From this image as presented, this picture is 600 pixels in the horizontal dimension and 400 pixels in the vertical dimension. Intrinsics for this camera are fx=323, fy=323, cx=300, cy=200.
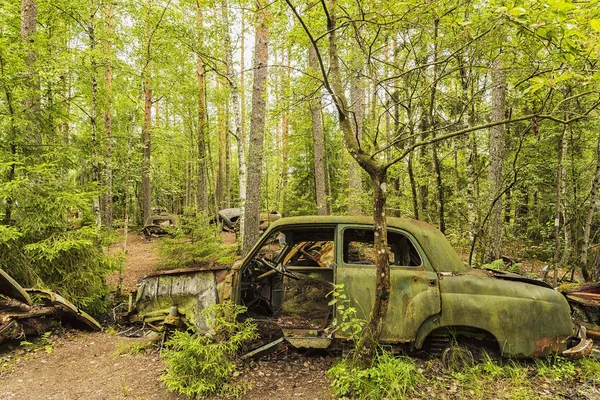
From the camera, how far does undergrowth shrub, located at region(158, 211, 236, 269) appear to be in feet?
28.4

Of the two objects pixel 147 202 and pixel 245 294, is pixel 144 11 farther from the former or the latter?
pixel 147 202

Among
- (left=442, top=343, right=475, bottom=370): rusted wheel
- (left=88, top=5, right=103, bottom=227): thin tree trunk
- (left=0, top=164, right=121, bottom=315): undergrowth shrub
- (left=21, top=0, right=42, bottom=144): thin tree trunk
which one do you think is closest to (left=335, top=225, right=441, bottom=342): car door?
(left=442, top=343, right=475, bottom=370): rusted wheel

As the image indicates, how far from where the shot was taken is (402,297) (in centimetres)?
356

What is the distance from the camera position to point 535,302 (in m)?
3.39

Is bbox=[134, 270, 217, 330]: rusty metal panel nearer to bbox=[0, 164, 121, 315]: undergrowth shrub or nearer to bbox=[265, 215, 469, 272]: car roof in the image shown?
bbox=[265, 215, 469, 272]: car roof

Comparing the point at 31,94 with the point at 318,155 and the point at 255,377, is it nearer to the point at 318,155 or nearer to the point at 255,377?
the point at 255,377

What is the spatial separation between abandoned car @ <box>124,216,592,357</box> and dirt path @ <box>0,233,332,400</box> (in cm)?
34

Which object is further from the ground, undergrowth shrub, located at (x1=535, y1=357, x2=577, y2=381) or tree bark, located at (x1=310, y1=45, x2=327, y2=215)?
tree bark, located at (x1=310, y1=45, x2=327, y2=215)

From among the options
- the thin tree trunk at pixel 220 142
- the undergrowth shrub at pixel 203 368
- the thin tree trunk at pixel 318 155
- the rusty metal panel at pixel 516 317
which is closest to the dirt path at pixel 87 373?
the undergrowth shrub at pixel 203 368

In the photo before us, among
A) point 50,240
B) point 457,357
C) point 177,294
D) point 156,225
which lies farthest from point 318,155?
point 156,225

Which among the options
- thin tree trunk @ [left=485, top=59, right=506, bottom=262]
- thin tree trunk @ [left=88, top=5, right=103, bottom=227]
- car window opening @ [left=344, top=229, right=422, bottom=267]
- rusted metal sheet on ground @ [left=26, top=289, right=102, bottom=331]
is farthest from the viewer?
thin tree trunk @ [left=485, top=59, right=506, bottom=262]

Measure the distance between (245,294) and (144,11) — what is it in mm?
8015

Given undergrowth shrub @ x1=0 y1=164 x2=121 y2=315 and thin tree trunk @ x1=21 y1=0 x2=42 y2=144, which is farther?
thin tree trunk @ x1=21 y1=0 x2=42 y2=144

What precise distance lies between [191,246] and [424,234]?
656 cm
